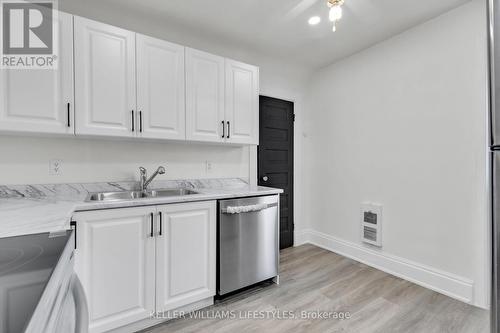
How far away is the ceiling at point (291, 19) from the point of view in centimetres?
215

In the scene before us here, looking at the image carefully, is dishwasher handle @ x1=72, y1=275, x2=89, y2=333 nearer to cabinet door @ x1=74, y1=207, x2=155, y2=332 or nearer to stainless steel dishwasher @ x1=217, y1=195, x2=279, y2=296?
cabinet door @ x1=74, y1=207, x2=155, y2=332

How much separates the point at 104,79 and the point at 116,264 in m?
1.40

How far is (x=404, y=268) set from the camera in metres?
2.56

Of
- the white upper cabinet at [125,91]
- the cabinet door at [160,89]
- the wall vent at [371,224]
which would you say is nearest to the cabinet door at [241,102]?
the white upper cabinet at [125,91]

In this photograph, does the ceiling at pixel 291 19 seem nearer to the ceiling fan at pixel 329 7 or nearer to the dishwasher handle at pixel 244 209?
the ceiling fan at pixel 329 7

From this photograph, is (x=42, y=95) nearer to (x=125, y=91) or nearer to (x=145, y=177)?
(x=125, y=91)

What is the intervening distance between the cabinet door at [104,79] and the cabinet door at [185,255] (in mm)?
815

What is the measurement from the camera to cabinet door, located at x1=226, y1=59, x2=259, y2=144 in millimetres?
2469

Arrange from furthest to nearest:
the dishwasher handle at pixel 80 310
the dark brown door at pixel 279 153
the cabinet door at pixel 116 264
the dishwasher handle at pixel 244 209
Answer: the dark brown door at pixel 279 153
the dishwasher handle at pixel 244 209
the cabinet door at pixel 116 264
the dishwasher handle at pixel 80 310

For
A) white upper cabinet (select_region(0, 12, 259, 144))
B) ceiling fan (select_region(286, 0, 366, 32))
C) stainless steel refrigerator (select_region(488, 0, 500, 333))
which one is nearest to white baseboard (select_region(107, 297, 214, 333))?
white upper cabinet (select_region(0, 12, 259, 144))

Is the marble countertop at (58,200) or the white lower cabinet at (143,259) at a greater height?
the marble countertop at (58,200)

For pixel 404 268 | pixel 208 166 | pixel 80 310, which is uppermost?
pixel 208 166

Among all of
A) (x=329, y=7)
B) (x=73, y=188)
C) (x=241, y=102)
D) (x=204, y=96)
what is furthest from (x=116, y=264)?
(x=329, y=7)

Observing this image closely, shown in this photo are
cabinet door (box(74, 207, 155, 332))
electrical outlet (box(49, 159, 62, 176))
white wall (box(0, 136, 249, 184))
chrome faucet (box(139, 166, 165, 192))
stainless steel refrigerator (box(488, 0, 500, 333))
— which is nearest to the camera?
stainless steel refrigerator (box(488, 0, 500, 333))
